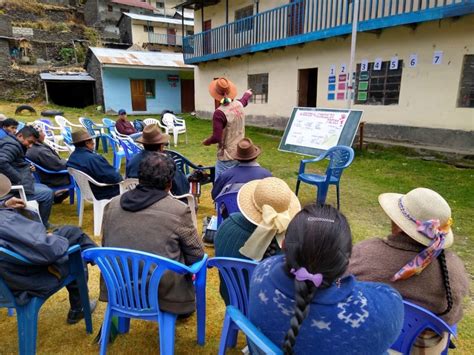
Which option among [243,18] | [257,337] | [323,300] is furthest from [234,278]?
[243,18]

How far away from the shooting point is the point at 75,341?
2064mm

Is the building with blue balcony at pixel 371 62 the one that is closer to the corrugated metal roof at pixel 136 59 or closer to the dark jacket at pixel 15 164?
the corrugated metal roof at pixel 136 59

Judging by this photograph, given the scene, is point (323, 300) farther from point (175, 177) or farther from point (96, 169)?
point (96, 169)

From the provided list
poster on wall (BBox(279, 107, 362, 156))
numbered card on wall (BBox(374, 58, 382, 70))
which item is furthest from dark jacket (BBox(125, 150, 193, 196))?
numbered card on wall (BBox(374, 58, 382, 70))

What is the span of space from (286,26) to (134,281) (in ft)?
35.2

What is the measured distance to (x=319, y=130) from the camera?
5.85m

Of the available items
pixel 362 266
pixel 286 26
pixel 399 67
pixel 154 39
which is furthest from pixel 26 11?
pixel 362 266

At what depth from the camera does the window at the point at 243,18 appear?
40.1ft

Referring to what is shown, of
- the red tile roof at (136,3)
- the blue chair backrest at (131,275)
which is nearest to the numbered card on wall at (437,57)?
the blue chair backrest at (131,275)

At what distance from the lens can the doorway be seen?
11.2 metres

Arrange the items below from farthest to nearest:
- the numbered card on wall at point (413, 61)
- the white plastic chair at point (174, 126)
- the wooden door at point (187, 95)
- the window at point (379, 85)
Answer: the wooden door at point (187, 95)
the white plastic chair at point (174, 126)
the window at point (379, 85)
the numbered card on wall at point (413, 61)

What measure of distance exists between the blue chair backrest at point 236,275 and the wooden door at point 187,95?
19.1 m

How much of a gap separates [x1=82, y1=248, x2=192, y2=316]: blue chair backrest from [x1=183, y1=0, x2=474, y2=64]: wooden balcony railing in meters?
7.41

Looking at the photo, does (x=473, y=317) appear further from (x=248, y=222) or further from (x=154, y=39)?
(x=154, y=39)
